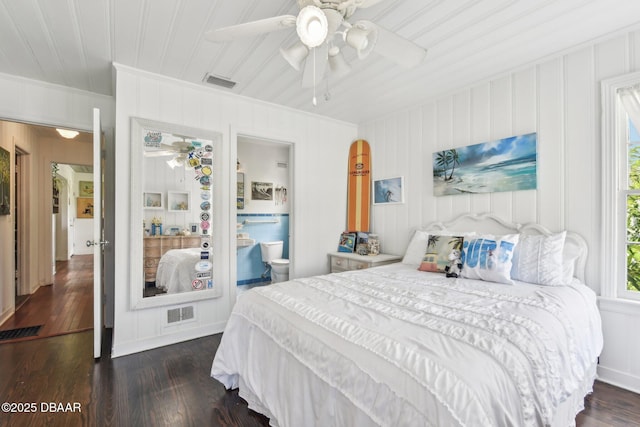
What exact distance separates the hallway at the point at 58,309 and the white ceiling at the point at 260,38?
2.48 metres

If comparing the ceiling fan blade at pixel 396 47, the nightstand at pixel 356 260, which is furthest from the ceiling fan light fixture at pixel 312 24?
the nightstand at pixel 356 260

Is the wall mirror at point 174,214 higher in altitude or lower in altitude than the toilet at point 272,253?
higher

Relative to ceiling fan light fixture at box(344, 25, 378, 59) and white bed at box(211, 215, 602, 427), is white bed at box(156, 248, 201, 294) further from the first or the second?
ceiling fan light fixture at box(344, 25, 378, 59)

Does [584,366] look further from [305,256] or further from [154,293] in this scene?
[154,293]

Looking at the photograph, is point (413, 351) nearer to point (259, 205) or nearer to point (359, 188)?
point (359, 188)

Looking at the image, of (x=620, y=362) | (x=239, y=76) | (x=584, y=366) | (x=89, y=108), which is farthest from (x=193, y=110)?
(x=620, y=362)

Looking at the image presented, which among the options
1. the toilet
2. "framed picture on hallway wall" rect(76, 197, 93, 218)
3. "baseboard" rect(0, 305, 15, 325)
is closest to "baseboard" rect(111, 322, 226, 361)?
the toilet

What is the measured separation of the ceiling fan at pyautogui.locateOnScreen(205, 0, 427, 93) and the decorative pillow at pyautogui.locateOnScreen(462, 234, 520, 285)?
4.79ft

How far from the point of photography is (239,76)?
113 inches

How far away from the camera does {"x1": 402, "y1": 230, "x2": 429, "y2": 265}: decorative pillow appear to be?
3.11 m

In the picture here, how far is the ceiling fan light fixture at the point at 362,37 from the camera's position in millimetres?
1543

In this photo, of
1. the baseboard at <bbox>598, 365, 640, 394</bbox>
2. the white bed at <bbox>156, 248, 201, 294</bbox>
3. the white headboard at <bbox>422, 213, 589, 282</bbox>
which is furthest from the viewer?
the white bed at <bbox>156, 248, 201, 294</bbox>

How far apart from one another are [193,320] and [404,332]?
8.03ft

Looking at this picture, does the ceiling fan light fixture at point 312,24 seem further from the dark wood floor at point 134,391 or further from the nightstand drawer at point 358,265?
the nightstand drawer at point 358,265
